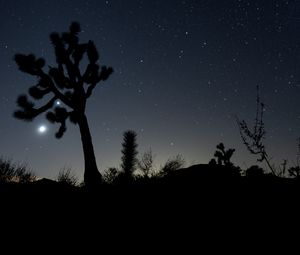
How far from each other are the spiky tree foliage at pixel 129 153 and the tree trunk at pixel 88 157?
367 cm

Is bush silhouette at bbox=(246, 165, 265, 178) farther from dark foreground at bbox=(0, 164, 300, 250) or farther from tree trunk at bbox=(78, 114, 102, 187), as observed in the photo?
tree trunk at bbox=(78, 114, 102, 187)

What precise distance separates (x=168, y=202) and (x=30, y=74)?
7453 mm

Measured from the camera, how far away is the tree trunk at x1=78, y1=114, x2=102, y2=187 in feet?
30.3

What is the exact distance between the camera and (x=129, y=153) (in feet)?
45.0

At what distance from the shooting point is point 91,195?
227 inches

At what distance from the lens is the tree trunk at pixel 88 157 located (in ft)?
30.3

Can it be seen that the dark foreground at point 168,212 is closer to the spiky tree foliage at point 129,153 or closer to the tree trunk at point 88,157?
the tree trunk at point 88,157

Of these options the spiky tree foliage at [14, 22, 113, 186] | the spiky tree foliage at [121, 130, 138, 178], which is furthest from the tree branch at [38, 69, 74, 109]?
the spiky tree foliage at [121, 130, 138, 178]

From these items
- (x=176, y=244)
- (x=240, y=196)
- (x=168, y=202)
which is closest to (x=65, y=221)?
(x=168, y=202)

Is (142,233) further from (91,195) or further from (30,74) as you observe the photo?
(30,74)

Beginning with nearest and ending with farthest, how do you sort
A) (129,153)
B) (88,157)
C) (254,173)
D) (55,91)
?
(254,173) → (88,157) → (55,91) → (129,153)

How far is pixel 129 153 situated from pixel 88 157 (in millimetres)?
4237

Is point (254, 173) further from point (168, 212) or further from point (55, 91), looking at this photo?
point (55, 91)

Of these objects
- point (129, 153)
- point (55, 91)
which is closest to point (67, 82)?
point (55, 91)
